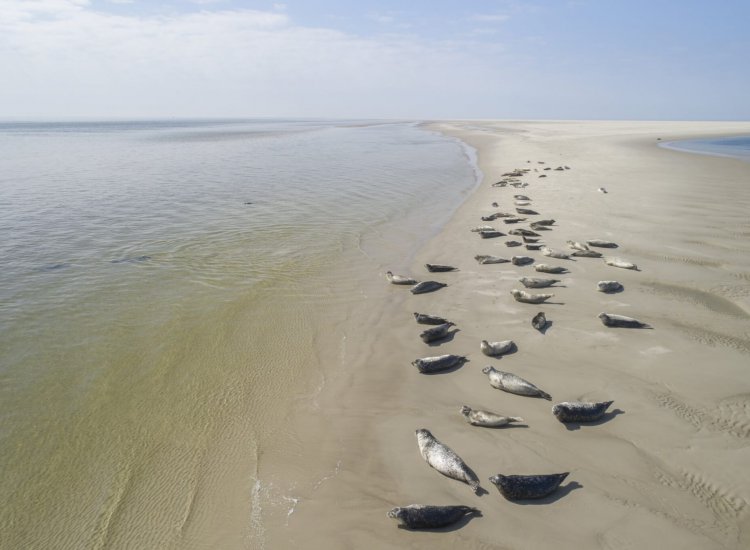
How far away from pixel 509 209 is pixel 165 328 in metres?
13.4

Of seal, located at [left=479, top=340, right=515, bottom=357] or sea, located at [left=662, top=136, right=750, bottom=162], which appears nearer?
seal, located at [left=479, top=340, right=515, bottom=357]

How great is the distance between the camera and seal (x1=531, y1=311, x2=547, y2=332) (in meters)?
7.91

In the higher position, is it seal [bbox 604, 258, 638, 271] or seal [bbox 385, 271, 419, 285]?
seal [bbox 604, 258, 638, 271]

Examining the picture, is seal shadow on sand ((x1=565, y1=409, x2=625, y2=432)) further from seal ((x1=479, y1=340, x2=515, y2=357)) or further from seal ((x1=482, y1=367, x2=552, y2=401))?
seal ((x1=479, y1=340, x2=515, y2=357))

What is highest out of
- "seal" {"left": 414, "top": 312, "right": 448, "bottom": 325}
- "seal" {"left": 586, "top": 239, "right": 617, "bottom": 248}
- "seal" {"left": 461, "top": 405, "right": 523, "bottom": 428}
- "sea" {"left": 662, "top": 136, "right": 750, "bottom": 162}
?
"seal" {"left": 586, "top": 239, "right": 617, "bottom": 248}

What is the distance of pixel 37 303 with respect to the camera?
30.3ft

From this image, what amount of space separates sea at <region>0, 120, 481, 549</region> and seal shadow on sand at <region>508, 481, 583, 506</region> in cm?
268

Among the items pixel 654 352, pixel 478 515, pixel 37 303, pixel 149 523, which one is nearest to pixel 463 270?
pixel 654 352

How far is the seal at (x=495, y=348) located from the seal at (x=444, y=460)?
2.24 meters

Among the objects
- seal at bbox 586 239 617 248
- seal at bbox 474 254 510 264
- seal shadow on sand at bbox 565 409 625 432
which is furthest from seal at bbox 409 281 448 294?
seal at bbox 586 239 617 248

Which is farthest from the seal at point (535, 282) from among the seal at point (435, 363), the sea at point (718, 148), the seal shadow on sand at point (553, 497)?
the sea at point (718, 148)

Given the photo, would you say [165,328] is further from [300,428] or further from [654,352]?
[654,352]

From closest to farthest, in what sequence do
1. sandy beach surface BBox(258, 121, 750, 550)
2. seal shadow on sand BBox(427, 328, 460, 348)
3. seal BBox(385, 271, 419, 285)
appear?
sandy beach surface BBox(258, 121, 750, 550) → seal shadow on sand BBox(427, 328, 460, 348) → seal BBox(385, 271, 419, 285)

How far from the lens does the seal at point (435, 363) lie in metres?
6.89
